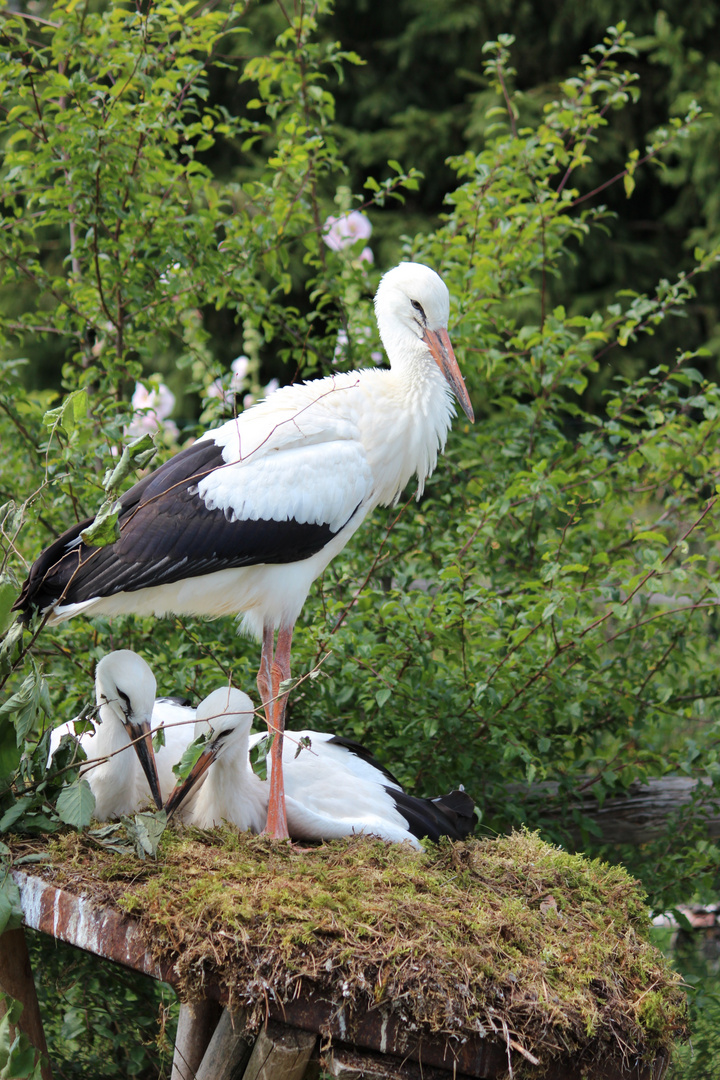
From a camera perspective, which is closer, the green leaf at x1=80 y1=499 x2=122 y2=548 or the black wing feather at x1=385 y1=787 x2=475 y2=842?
the green leaf at x1=80 y1=499 x2=122 y2=548

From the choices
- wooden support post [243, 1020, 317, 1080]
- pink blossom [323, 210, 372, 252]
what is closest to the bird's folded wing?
wooden support post [243, 1020, 317, 1080]

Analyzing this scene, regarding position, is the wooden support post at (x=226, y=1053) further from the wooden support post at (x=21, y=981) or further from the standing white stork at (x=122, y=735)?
the standing white stork at (x=122, y=735)

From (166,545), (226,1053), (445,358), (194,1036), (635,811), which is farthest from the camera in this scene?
(635,811)

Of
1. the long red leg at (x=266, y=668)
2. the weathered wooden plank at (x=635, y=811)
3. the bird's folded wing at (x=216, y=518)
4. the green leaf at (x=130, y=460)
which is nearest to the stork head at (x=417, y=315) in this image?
the bird's folded wing at (x=216, y=518)

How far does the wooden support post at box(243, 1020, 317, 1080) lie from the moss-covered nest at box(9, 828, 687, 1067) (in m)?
0.06

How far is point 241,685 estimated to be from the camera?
4.18 meters

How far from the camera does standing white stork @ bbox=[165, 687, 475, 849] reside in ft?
10.6

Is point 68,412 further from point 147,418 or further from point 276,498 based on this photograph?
point 147,418

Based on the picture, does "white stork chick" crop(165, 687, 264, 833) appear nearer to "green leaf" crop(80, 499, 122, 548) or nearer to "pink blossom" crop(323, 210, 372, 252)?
"green leaf" crop(80, 499, 122, 548)

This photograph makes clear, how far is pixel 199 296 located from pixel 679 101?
608cm

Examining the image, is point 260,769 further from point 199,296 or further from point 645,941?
point 199,296

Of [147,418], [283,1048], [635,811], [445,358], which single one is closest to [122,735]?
[283,1048]

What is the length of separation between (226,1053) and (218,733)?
0.97m

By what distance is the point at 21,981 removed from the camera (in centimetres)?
281
